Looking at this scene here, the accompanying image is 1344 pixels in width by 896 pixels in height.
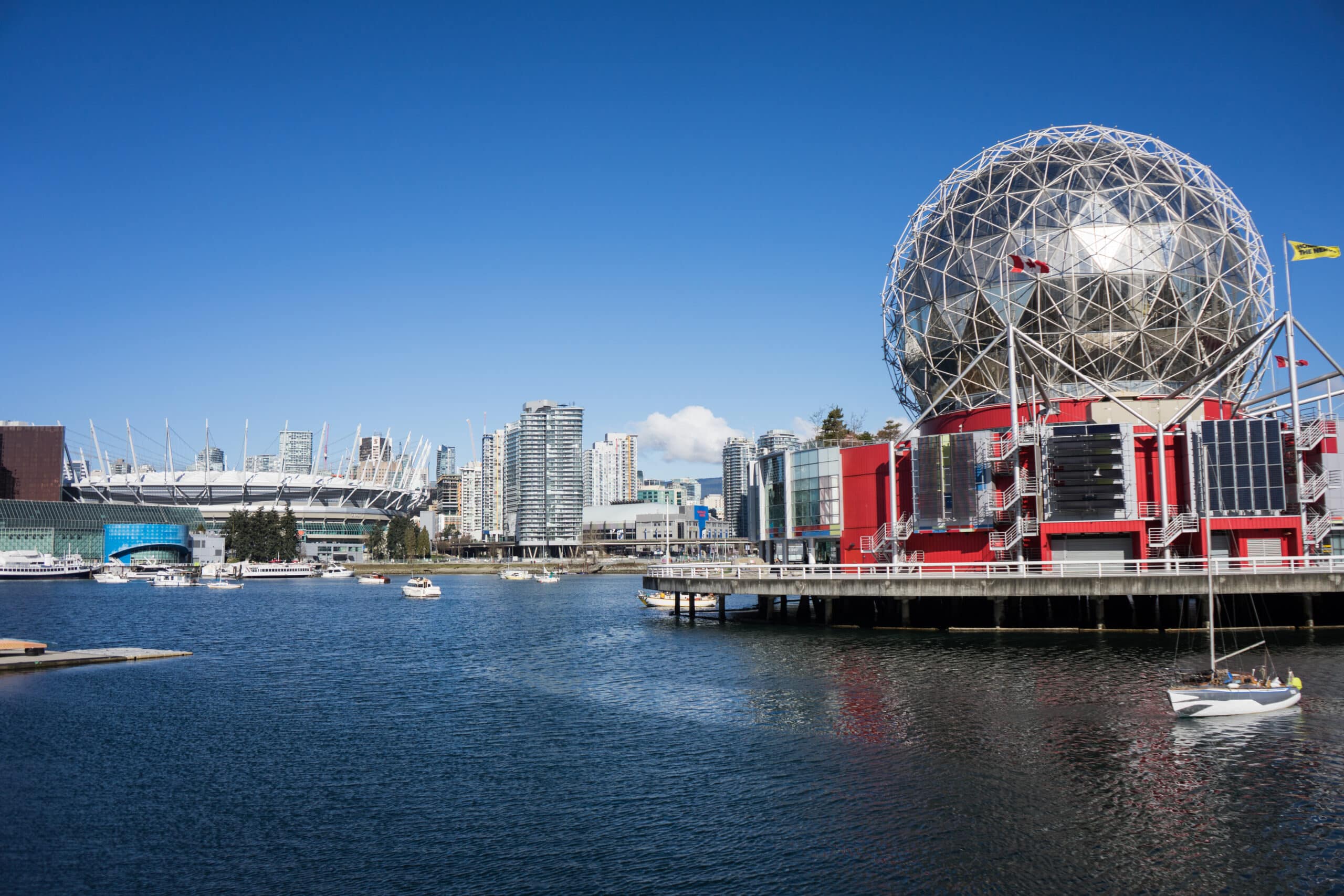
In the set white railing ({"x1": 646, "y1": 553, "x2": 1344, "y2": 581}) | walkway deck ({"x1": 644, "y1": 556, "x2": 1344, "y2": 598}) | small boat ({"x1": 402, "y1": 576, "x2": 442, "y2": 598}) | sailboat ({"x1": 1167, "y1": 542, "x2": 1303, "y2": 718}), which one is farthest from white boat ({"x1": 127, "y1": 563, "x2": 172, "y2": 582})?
sailboat ({"x1": 1167, "y1": 542, "x2": 1303, "y2": 718})

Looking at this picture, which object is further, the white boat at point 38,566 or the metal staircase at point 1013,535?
the white boat at point 38,566

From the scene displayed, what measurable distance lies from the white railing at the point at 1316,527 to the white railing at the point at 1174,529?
6.45m

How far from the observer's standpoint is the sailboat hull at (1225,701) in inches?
1316

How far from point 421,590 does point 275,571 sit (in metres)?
61.1

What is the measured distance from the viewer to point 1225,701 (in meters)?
33.7

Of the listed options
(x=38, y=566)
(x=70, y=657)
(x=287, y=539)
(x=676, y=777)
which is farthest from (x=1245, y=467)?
(x=287, y=539)

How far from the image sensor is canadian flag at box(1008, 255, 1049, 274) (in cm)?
6169

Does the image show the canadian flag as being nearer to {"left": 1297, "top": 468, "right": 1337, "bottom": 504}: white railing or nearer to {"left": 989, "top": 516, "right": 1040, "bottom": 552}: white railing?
{"left": 989, "top": 516, "right": 1040, "bottom": 552}: white railing

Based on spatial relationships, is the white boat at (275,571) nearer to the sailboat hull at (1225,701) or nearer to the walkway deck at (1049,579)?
the walkway deck at (1049,579)

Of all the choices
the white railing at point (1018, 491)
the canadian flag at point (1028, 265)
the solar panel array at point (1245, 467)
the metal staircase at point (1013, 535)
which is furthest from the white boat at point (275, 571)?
the solar panel array at point (1245, 467)

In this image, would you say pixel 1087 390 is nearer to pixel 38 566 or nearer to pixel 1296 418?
pixel 1296 418

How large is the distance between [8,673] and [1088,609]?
181 ft

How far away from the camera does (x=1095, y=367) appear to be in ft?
210

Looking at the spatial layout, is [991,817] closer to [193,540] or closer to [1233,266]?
[1233,266]
